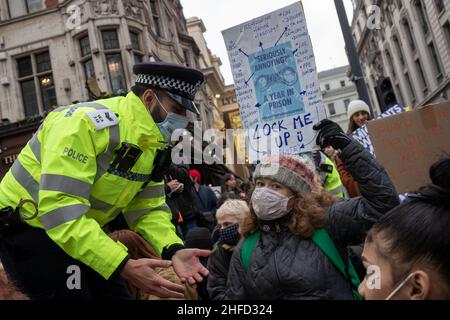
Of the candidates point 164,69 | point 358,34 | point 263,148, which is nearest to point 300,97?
point 263,148

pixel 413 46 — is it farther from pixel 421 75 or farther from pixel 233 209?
pixel 233 209

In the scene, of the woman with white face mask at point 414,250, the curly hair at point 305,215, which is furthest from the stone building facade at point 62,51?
the woman with white face mask at point 414,250

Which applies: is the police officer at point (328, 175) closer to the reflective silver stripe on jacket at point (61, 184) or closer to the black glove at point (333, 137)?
the black glove at point (333, 137)

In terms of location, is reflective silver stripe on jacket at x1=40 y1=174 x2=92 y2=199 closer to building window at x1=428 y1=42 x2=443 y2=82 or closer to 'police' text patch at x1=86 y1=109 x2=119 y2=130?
'police' text patch at x1=86 y1=109 x2=119 y2=130

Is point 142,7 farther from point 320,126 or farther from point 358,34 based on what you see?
point 358,34

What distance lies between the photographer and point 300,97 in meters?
3.99

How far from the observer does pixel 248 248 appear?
3129mm

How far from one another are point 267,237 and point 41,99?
56.6ft

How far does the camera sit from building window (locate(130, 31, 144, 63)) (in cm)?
1898

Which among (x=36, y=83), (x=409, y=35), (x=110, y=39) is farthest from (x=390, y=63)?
(x=36, y=83)

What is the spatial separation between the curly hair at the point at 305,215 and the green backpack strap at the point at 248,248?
4 centimetres

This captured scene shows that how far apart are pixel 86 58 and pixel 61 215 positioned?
17400mm

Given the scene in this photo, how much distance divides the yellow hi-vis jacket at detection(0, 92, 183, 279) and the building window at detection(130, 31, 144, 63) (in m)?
17.1

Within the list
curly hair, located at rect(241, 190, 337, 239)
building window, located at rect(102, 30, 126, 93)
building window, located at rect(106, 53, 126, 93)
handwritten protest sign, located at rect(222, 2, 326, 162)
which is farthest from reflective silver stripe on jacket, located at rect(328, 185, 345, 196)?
building window, located at rect(106, 53, 126, 93)
